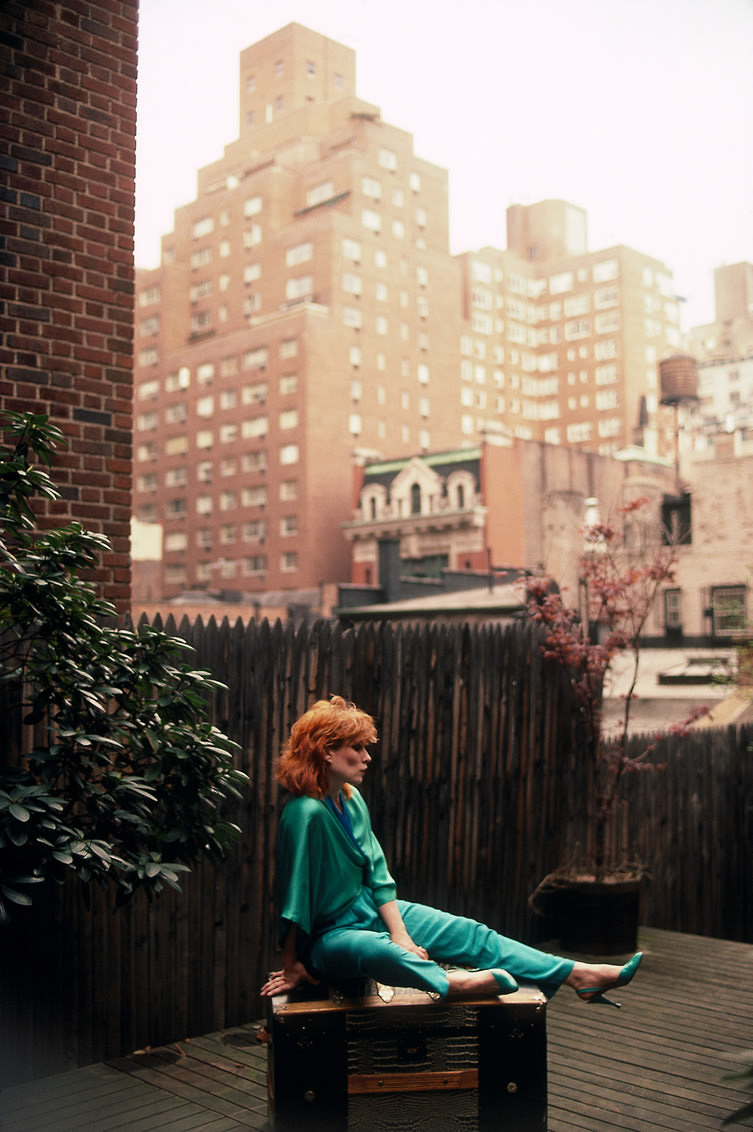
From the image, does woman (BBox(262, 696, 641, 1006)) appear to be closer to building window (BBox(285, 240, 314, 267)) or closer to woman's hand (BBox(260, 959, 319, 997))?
woman's hand (BBox(260, 959, 319, 997))

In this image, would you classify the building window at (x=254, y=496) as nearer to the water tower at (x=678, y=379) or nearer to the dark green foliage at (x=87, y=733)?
the water tower at (x=678, y=379)

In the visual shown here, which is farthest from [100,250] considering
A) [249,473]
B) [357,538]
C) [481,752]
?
[249,473]

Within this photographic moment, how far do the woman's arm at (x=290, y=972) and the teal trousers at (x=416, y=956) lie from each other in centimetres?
7

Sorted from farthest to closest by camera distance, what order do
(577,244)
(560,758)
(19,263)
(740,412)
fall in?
1. (577,244)
2. (740,412)
3. (560,758)
4. (19,263)

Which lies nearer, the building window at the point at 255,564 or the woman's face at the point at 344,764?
the woman's face at the point at 344,764

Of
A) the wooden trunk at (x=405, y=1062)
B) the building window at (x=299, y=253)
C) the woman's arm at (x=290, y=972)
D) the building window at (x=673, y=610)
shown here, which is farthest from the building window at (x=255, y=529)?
the wooden trunk at (x=405, y=1062)

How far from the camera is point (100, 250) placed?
624cm

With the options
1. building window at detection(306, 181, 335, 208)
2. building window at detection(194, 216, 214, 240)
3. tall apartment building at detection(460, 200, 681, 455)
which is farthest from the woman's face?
tall apartment building at detection(460, 200, 681, 455)

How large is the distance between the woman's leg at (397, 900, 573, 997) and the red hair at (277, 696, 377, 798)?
0.75 meters

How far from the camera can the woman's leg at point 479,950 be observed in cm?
443

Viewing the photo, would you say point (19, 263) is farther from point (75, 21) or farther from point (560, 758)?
point (560, 758)

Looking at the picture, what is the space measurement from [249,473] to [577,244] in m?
58.5

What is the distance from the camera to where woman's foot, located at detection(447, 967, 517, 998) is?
4078mm

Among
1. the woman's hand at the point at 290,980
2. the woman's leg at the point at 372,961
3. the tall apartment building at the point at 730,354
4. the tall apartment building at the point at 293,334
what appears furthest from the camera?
the tall apartment building at the point at 730,354
